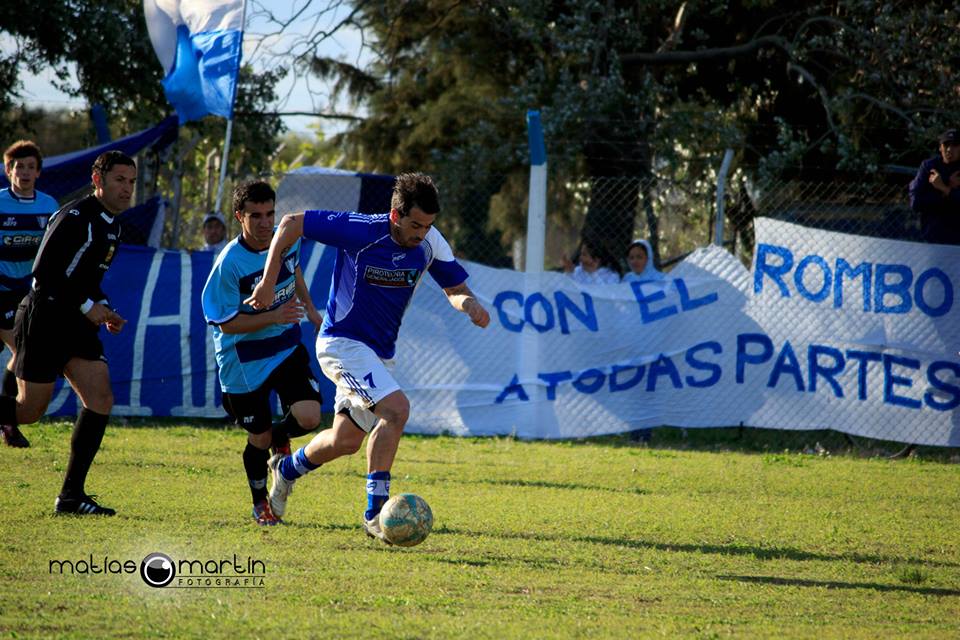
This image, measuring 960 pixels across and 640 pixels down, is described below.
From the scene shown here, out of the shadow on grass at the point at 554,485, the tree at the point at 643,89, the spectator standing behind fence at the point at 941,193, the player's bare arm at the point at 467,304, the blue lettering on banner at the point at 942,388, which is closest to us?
the player's bare arm at the point at 467,304

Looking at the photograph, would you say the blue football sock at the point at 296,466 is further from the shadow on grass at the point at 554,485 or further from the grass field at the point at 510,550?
the shadow on grass at the point at 554,485

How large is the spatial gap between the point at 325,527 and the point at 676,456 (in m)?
4.96

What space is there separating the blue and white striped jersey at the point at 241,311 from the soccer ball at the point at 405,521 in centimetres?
147

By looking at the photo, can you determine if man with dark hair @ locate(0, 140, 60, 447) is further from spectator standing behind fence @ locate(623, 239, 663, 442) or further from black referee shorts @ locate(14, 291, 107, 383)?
spectator standing behind fence @ locate(623, 239, 663, 442)

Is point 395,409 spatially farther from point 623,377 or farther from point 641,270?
point 641,270

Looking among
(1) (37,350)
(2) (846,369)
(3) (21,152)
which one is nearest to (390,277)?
(1) (37,350)

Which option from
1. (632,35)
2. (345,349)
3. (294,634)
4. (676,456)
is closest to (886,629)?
(294,634)

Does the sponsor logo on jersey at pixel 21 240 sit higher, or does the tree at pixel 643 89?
the tree at pixel 643 89

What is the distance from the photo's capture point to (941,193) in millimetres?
10680

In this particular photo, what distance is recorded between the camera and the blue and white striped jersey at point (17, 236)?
9297mm

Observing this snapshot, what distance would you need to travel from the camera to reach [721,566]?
6.04 meters

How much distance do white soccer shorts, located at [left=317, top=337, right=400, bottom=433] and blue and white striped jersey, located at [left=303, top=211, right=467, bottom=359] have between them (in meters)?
0.07

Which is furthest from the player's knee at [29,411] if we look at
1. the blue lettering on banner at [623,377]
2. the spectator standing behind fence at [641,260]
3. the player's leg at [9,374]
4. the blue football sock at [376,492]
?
the spectator standing behind fence at [641,260]

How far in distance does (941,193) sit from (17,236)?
8.12m
